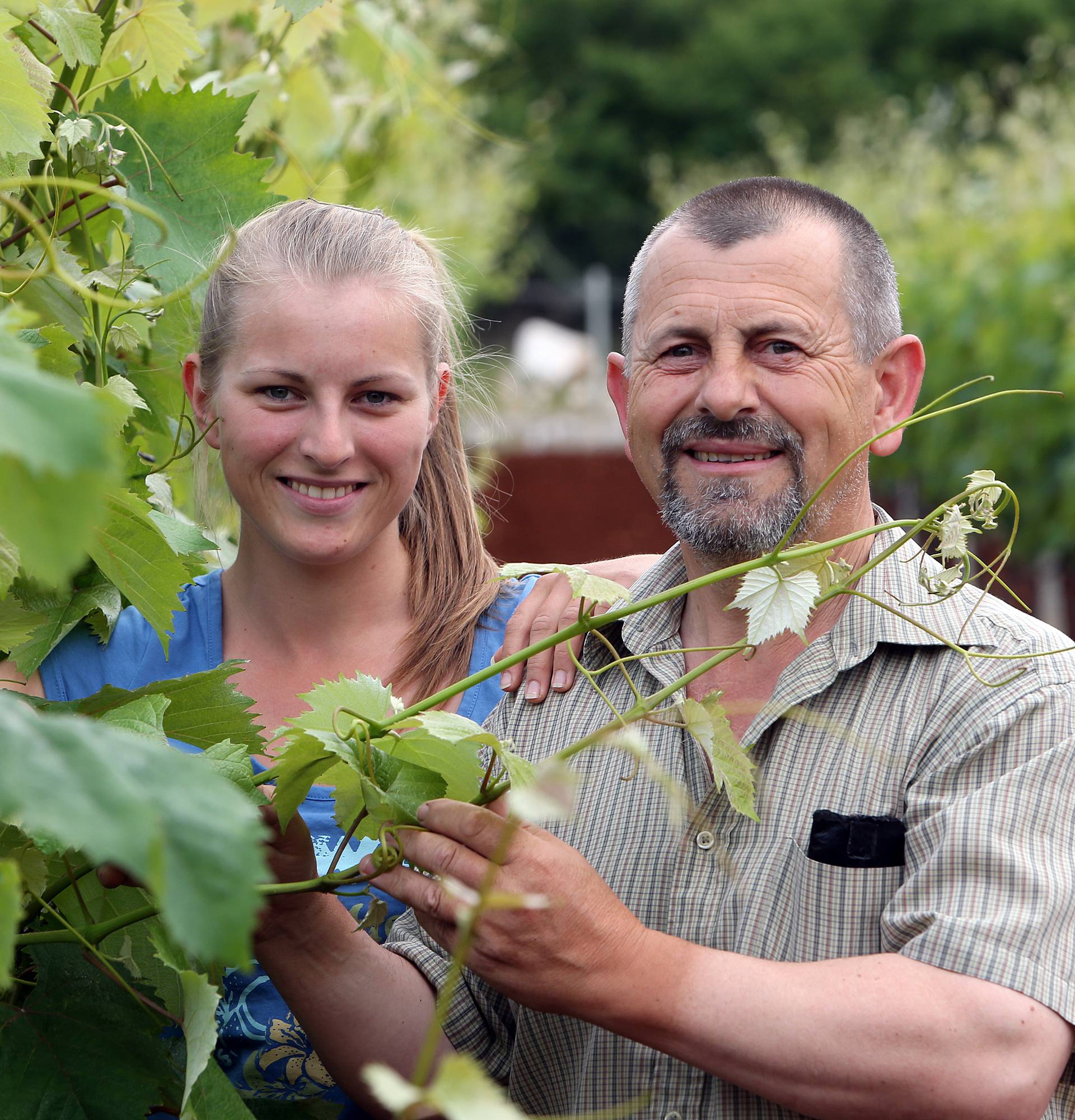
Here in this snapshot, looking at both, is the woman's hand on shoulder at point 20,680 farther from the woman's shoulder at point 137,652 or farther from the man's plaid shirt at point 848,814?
the man's plaid shirt at point 848,814

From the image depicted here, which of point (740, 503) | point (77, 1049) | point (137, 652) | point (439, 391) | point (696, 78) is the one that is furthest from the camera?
point (696, 78)

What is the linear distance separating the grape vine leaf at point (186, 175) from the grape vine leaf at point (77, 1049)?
904 mm

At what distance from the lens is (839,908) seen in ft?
Result: 6.02

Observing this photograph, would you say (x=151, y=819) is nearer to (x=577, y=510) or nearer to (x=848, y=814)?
(x=848, y=814)

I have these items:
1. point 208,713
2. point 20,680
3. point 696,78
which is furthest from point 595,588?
point 696,78

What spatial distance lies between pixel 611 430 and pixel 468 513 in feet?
74.6

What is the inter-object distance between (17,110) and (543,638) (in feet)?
3.60

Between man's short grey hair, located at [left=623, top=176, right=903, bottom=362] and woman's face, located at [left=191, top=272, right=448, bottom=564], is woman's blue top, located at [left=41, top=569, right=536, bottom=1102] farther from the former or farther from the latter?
man's short grey hair, located at [left=623, top=176, right=903, bottom=362]

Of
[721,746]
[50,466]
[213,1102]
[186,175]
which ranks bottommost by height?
[213,1102]

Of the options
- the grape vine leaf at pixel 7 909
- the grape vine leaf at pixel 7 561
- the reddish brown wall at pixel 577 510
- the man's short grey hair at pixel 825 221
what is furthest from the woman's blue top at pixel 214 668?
the reddish brown wall at pixel 577 510

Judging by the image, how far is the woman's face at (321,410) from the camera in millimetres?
2279

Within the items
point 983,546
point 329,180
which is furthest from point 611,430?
point 329,180

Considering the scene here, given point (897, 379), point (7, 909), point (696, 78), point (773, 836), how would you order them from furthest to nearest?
point (696, 78), point (897, 379), point (773, 836), point (7, 909)

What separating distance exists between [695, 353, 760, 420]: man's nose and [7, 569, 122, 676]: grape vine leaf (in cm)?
86
